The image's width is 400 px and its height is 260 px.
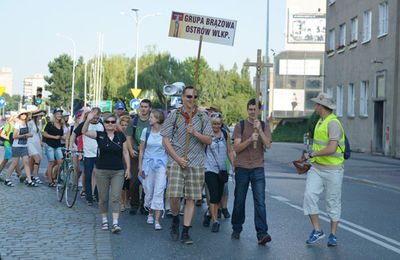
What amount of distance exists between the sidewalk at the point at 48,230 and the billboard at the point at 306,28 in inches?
3237

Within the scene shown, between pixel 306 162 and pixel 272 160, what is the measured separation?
19.4 metres

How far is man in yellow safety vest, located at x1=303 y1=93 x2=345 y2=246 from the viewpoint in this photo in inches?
306

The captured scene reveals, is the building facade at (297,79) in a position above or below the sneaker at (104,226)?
above

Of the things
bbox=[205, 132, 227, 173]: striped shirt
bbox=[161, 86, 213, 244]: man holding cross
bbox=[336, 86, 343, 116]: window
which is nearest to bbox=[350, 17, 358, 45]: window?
bbox=[336, 86, 343, 116]: window

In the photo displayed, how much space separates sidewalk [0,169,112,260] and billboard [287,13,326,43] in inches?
3237

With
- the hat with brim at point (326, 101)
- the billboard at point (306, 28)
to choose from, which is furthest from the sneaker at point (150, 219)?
the billboard at point (306, 28)

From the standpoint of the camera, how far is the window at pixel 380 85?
98.1 ft

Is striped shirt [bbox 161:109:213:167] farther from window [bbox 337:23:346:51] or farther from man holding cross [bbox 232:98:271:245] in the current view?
window [bbox 337:23:346:51]

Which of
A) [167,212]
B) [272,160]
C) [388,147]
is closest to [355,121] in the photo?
[388,147]

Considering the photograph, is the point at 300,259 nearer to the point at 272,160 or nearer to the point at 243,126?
the point at 243,126

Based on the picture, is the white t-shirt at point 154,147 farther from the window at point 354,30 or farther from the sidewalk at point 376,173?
the window at point 354,30

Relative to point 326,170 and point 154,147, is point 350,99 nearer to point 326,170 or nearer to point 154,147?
point 154,147

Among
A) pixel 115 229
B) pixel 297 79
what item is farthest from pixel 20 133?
pixel 297 79

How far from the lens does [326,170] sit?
786 centimetres
